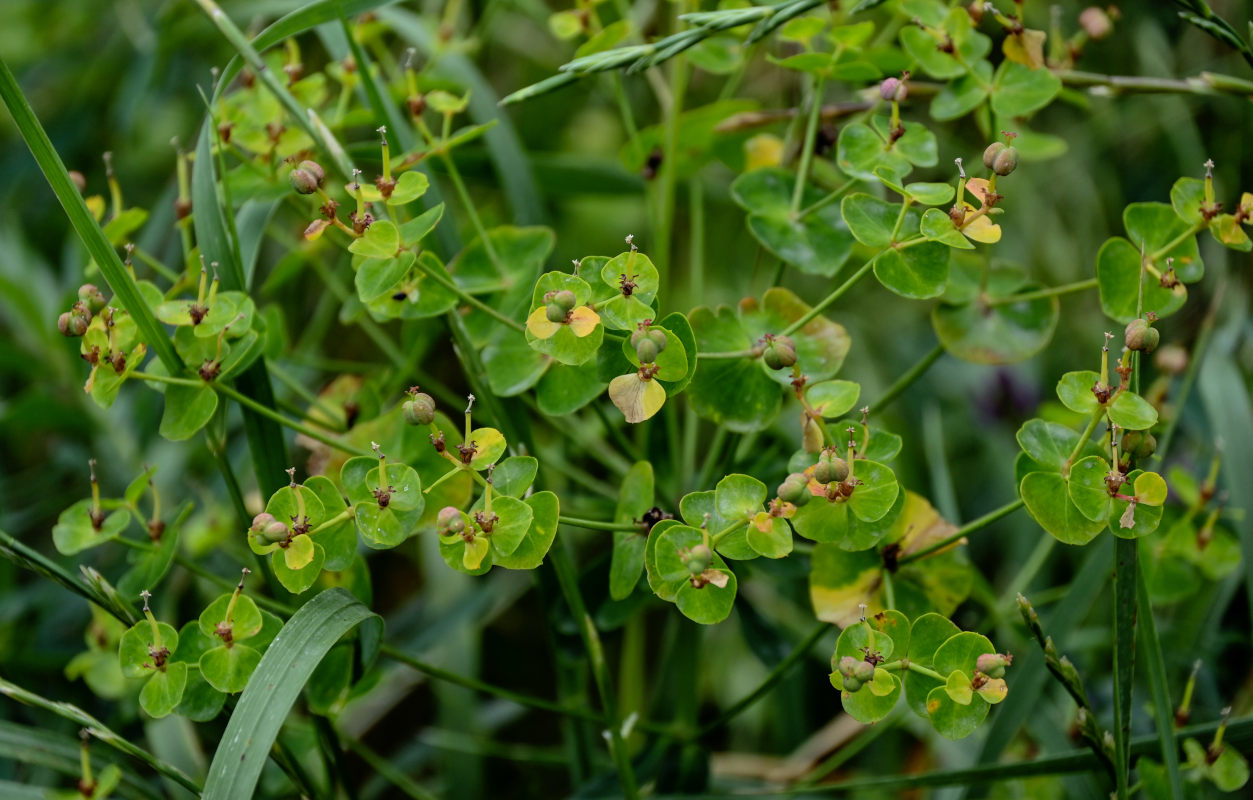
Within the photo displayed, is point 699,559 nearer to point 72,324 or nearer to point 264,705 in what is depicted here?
point 264,705

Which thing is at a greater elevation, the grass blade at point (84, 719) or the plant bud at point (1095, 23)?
the plant bud at point (1095, 23)

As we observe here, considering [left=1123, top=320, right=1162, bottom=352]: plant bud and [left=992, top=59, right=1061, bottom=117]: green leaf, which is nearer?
[left=1123, top=320, right=1162, bottom=352]: plant bud

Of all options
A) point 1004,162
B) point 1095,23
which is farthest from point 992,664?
point 1095,23

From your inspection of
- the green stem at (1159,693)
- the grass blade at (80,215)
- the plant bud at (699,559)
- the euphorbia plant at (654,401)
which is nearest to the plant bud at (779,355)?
the euphorbia plant at (654,401)

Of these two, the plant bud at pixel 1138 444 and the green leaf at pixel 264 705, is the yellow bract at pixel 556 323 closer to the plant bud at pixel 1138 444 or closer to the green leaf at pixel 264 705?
the green leaf at pixel 264 705

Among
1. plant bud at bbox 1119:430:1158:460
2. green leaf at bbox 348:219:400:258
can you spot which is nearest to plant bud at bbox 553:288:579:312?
green leaf at bbox 348:219:400:258

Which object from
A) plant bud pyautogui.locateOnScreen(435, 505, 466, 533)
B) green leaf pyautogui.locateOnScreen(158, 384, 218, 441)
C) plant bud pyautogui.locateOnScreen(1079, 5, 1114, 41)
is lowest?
plant bud pyautogui.locateOnScreen(435, 505, 466, 533)

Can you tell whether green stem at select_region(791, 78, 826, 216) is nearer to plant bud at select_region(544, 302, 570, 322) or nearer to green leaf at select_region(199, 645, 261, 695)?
plant bud at select_region(544, 302, 570, 322)
